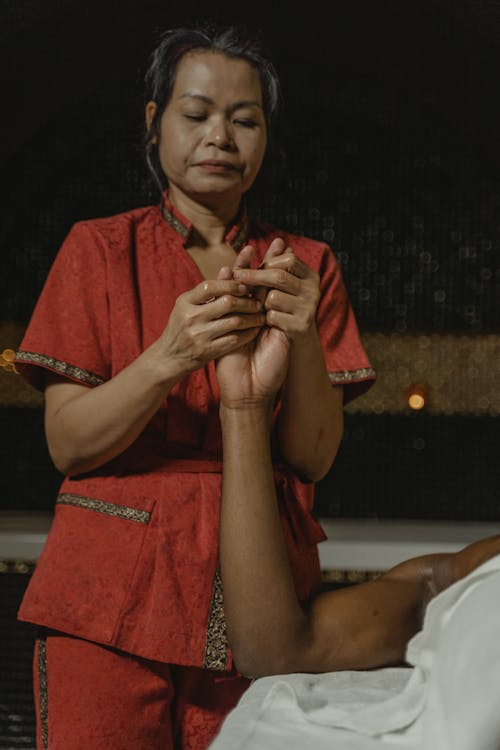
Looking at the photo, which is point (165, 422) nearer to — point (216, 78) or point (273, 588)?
point (273, 588)

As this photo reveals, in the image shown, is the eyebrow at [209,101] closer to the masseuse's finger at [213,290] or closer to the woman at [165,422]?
the woman at [165,422]

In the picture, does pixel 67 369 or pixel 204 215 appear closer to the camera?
pixel 67 369

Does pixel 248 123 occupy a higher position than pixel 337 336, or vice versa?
pixel 248 123

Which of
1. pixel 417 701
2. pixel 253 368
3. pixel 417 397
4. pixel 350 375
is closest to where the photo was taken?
pixel 417 701

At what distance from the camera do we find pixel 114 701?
36.9 inches

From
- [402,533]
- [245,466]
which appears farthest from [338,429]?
[402,533]

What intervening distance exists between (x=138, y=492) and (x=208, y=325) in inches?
8.0

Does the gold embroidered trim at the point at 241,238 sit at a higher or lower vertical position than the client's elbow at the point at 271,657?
higher

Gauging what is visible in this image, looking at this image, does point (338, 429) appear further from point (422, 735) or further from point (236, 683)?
point (422, 735)

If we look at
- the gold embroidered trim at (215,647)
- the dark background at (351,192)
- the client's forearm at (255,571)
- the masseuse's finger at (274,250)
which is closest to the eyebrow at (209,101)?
the masseuse's finger at (274,250)

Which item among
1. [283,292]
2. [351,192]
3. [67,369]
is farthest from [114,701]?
[351,192]

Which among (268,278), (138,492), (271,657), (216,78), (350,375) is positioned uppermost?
(216,78)

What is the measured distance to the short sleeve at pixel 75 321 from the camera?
1000 mm

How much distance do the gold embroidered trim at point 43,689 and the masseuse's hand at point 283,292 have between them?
16.6 inches
